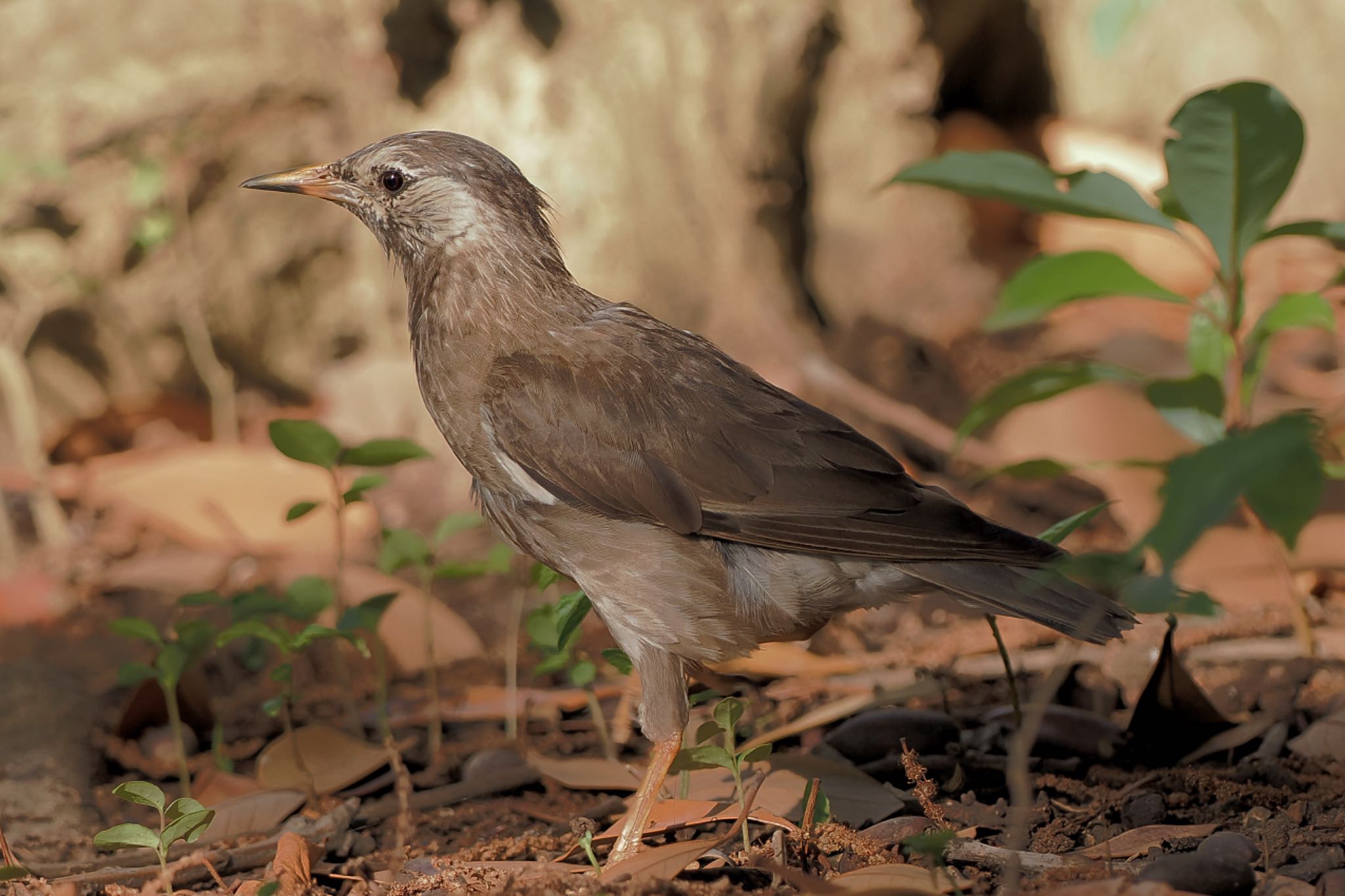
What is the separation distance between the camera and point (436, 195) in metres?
3.39

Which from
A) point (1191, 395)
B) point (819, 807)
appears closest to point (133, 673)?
point (819, 807)

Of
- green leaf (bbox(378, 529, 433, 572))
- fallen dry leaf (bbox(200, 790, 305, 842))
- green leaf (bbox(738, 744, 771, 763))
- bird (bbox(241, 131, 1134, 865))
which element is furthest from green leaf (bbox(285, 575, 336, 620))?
green leaf (bbox(738, 744, 771, 763))

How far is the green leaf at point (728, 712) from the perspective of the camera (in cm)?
269

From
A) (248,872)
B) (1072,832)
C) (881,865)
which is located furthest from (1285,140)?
(248,872)

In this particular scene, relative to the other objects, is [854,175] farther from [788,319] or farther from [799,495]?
[799,495]

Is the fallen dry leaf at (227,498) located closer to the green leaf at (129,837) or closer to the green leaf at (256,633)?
the green leaf at (256,633)

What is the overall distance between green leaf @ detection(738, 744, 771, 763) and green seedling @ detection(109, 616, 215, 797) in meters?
1.44

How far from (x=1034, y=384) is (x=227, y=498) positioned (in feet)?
10.8

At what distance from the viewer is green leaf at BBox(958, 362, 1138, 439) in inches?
141

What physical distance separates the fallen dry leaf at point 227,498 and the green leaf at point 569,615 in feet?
7.20

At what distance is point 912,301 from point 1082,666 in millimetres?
3515

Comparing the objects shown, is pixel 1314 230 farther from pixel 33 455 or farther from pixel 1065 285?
pixel 33 455

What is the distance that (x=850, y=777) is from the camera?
10.3 ft

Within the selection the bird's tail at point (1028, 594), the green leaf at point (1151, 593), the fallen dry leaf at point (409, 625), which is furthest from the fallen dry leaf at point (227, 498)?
the green leaf at point (1151, 593)
